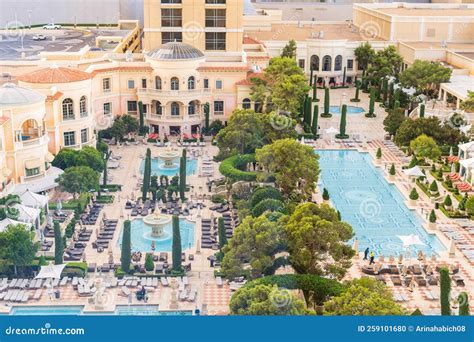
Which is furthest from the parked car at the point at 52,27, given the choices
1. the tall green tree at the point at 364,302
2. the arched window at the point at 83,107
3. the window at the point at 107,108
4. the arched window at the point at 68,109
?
the tall green tree at the point at 364,302

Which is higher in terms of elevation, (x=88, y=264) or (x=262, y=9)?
(x=262, y=9)

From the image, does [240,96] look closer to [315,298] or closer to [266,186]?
[266,186]

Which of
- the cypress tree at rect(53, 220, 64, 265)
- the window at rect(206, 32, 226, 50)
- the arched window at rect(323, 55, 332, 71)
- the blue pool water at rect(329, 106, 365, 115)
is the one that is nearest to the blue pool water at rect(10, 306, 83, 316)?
the cypress tree at rect(53, 220, 64, 265)

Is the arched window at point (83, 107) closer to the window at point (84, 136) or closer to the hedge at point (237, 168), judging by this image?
the window at point (84, 136)

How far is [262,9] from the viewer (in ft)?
270

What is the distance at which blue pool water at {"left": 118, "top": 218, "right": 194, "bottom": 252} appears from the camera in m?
31.7

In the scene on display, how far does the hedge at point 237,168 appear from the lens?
37.7 metres

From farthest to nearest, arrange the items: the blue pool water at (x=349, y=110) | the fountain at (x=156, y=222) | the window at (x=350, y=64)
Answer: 1. the window at (x=350, y=64)
2. the blue pool water at (x=349, y=110)
3. the fountain at (x=156, y=222)

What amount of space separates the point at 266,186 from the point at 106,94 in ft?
63.0

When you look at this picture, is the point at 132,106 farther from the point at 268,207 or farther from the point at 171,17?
the point at 268,207

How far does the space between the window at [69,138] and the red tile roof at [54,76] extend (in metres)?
3.23

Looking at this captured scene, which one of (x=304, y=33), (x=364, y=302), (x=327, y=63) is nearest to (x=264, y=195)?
(x=364, y=302)

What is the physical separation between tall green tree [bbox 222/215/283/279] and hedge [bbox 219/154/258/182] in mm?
11523

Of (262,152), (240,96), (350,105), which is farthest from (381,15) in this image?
(262,152)
